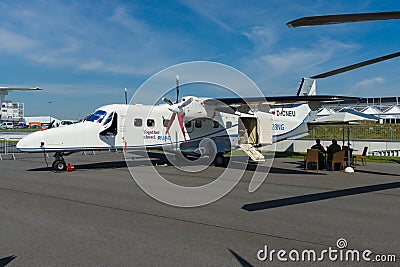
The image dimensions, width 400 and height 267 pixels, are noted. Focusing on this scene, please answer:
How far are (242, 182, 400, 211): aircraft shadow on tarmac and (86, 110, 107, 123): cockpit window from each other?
Result: 8351mm

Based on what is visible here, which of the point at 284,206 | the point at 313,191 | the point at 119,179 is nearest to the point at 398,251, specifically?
the point at 284,206

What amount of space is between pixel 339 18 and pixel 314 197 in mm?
5623

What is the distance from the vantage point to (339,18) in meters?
4.24

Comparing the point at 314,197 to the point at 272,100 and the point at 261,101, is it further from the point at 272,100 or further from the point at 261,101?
the point at 261,101

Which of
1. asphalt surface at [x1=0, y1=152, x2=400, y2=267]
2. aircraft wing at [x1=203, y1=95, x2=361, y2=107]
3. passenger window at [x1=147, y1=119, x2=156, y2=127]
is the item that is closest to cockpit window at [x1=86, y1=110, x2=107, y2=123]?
passenger window at [x1=147, y1=119, x2=156, y2=127]

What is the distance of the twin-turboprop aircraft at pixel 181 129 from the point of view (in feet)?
43.1

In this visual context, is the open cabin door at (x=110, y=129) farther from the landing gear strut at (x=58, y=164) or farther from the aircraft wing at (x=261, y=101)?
the aircraft wing at (x=261, y=101)

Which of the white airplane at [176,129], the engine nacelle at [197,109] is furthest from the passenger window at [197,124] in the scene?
the engine nacelle at [197,109]

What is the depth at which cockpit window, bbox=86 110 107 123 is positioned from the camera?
45.9 ft

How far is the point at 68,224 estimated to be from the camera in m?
6.19

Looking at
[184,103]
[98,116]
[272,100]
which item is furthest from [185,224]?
[98,116]

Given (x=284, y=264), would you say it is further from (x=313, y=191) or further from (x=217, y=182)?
(x=217, y=182)

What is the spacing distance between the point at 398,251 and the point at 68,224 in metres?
5.41

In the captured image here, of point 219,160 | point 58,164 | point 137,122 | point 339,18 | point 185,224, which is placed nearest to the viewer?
point 339,18
